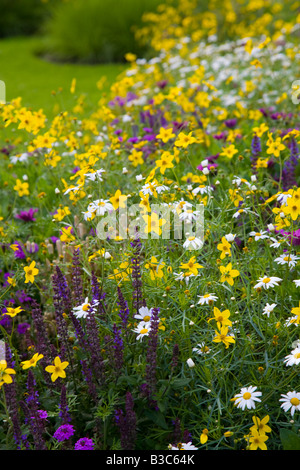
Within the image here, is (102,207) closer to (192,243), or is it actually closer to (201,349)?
(192,243)

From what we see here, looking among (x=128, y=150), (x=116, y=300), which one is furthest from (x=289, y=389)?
(x=128, y=150)

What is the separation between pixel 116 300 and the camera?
2150 millimetres

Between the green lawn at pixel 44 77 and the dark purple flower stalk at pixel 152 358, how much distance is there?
523 centimetres

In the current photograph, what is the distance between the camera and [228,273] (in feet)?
6.42

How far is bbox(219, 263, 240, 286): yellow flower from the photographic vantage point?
1.91m

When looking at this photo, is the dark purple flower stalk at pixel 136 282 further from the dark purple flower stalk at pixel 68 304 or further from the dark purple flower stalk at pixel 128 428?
the dark purple flower stalk at pixel 128 428

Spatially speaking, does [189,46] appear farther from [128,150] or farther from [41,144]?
[41,144]

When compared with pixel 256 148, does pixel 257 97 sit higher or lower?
higher

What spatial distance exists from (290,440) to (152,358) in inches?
22.0

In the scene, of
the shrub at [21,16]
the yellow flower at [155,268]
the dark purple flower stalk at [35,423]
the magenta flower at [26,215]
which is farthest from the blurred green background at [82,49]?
the dark purple flower stalk at [35,423]

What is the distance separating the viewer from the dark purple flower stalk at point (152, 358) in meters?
1.76
